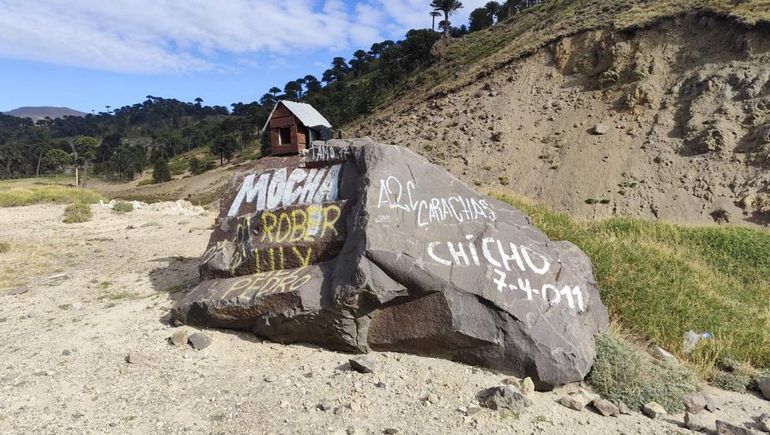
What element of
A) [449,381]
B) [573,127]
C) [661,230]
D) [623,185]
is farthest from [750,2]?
[449,381]

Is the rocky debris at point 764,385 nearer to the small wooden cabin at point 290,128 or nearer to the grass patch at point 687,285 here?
the grass patch at point 687,285

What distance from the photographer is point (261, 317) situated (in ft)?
18.8

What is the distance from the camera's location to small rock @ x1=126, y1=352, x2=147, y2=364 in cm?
529

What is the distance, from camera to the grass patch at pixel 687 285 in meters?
6.31

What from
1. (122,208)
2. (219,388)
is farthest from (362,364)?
(122,208)

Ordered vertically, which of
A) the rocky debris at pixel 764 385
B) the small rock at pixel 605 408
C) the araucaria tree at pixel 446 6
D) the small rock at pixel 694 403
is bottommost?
the rocky debris at pixel 764 385

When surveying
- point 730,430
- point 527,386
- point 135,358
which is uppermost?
point 135,358

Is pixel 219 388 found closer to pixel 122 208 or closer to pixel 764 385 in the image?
pixel 764 385

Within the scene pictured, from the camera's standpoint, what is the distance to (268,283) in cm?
607

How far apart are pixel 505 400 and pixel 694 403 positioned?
2.07 metres

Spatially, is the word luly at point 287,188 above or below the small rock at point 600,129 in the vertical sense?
below

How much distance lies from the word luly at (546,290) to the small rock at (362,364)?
1.67m

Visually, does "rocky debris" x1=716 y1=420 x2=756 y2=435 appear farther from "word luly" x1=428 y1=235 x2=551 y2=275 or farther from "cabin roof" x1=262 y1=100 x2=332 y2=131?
"cabin roof" x1=262 y1=100 x2=332 y2=131

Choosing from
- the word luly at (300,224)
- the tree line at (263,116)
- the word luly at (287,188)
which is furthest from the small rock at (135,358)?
the tree line at (263,116)
